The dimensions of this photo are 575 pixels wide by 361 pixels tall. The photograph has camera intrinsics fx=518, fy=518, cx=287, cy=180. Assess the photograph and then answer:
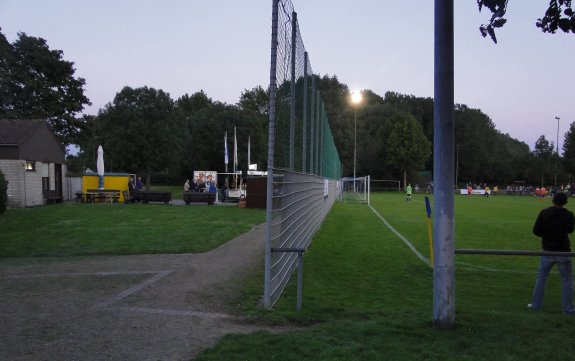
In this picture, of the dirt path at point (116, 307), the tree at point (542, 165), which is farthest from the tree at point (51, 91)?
the tree at point (542, 165)

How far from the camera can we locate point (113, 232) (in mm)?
15141

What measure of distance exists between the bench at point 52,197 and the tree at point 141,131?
64.2ft

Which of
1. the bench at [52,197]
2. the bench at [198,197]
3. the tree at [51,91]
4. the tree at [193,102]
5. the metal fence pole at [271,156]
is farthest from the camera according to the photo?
the tree at [193,102]

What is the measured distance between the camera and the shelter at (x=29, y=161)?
2814 centimetres

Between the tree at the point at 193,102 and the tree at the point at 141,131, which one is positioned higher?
the tree at the point at 193,102

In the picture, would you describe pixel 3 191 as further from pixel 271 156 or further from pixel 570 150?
pixel 570 150

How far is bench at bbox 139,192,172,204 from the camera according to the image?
1199 inches

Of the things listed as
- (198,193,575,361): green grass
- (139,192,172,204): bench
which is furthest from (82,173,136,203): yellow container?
(198,193,575,361): green grass

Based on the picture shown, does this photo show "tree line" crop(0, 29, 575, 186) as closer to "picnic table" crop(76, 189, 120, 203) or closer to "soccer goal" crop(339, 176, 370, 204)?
"picnic table" crop(76, 189, 120, 203)

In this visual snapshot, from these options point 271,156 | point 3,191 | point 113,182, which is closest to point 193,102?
point 113,182

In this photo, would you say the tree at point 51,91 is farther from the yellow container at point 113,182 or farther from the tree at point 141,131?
the yellow container at point 113,182

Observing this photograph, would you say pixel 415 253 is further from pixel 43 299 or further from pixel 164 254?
pixel 43 299

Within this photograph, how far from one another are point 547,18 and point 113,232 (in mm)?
12818

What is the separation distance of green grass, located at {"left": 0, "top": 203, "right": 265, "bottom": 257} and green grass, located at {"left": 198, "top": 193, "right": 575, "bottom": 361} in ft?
12.2
